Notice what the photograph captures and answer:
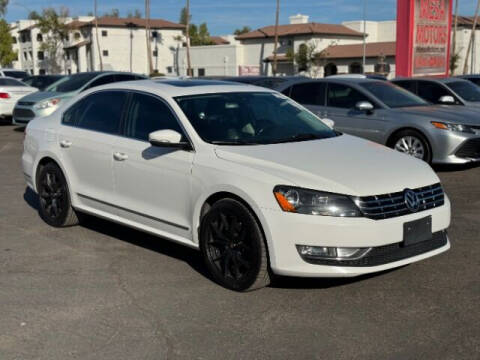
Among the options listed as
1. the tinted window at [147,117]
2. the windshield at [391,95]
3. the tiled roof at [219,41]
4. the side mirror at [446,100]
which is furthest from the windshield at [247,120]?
the tiled roof at [219,41]

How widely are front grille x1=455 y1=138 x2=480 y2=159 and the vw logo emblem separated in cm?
571

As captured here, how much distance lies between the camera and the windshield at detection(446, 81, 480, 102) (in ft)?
45.6

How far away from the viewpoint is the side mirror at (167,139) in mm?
5035

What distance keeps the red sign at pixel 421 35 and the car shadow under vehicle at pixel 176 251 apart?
52.0ft

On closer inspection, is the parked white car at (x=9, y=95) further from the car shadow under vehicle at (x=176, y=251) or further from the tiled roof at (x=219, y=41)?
the tiled roof at (x=219, y=41)

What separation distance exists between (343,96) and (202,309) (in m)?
7.32

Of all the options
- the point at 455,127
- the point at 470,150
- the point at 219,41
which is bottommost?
the point at 470,150

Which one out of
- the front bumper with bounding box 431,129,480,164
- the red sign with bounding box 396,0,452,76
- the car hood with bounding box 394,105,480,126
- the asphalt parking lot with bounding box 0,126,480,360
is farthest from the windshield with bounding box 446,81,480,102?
the asphalt parking lot with bounding box 0,126,480,360

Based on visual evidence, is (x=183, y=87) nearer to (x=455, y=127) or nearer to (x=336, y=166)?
(x=336, y=166)

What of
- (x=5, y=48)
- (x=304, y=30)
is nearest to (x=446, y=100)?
(x=304, y=30)

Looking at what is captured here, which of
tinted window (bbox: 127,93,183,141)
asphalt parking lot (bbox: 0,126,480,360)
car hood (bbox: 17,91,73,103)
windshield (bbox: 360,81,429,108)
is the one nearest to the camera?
asphalt parking lot (bbox: 0,126,480,360)

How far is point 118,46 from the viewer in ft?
286

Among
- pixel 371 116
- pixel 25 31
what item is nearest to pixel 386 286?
pixel 371 116

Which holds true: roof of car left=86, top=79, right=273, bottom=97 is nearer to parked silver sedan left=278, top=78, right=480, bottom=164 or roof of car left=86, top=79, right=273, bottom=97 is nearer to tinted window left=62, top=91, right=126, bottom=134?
tinted window left=62, top=91, right=126, bottom=134
